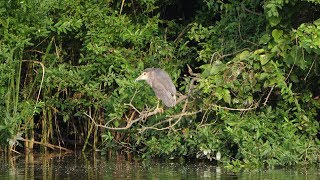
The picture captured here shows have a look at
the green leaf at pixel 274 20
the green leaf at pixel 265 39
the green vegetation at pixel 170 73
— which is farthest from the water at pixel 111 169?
the green leaf at pixel 274 20

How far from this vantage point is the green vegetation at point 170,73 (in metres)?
12.2

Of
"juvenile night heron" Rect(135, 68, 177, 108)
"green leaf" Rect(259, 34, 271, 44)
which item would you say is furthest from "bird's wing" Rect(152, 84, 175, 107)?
"green leaf" Rect(259, 34, 271, 44)

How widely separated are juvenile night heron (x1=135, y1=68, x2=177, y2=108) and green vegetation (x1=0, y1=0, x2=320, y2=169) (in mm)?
257

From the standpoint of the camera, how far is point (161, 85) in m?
12.1

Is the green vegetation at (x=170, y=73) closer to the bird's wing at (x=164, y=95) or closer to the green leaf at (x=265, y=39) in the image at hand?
the green leaf at (x=265, y=39)

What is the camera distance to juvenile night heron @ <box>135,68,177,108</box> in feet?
39.3

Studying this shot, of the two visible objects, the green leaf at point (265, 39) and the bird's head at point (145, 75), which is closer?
the green leaf at point (265, 39)

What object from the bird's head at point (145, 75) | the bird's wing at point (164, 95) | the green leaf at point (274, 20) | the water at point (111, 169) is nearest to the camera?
the water at point (111, 169)

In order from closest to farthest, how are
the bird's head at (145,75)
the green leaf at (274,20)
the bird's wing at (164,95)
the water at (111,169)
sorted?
1. the water at (111,169)
2. the bird's wing at (164,95)
3. the green leaf at (274,20)
4. the bird's head at (145,75)

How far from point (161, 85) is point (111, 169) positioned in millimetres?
1223

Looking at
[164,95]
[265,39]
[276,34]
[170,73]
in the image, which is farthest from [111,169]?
[276,34]

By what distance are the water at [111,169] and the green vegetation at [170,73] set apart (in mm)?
253

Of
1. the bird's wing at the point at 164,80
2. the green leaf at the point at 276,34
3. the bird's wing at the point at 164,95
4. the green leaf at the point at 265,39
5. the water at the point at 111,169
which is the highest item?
the green leaf at the point at 276,34

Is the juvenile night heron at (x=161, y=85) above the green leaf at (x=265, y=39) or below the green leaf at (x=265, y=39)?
below
